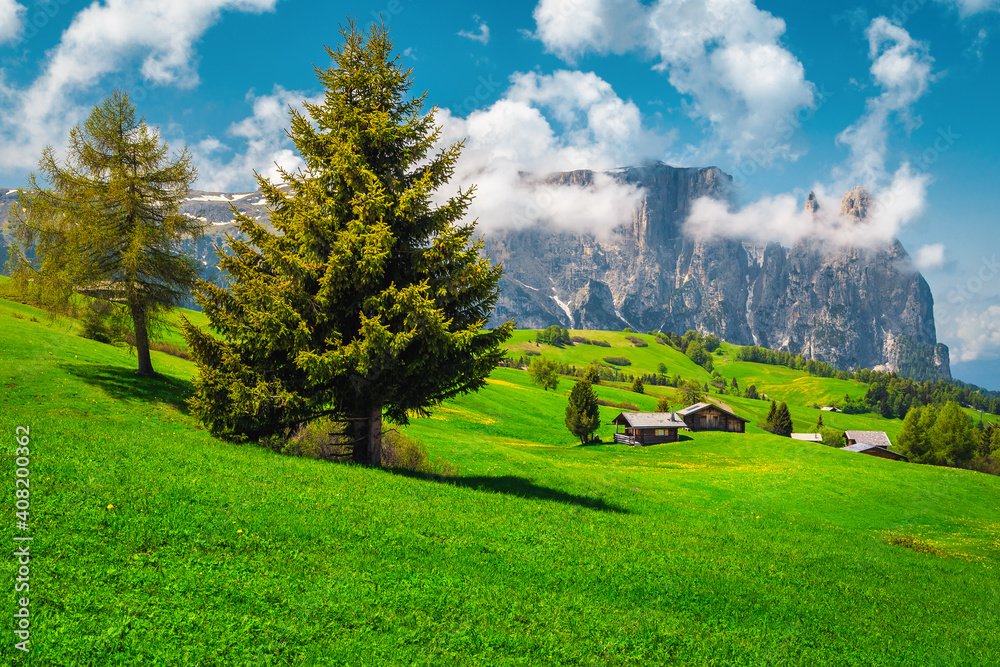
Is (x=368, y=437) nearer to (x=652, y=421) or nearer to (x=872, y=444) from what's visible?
(x=652, y=421)

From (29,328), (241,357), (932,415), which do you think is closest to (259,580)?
(241,357)

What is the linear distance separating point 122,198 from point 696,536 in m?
30.8

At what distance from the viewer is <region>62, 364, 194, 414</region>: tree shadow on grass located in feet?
78.1

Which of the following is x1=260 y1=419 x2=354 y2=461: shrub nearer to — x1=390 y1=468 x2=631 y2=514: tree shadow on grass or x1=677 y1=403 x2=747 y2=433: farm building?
x1=390 y1=468 x2=631 y2=514: tree shadow on grass

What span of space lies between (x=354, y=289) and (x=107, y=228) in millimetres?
19252

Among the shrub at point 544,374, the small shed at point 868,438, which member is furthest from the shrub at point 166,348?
the small shed at point 868,438

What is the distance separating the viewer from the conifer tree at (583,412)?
69.6 m

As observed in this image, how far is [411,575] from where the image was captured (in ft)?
29.3

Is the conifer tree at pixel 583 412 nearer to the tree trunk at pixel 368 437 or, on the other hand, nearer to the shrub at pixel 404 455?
the shrub at pixel 404 455

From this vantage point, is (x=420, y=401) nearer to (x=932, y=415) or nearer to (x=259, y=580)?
(x=259, y=580)

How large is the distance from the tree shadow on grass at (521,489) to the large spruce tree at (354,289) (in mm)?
2329

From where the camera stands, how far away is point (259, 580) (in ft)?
25.5

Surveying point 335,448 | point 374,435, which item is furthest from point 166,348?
point 374,435

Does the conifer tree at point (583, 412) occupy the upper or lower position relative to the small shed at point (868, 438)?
upper
